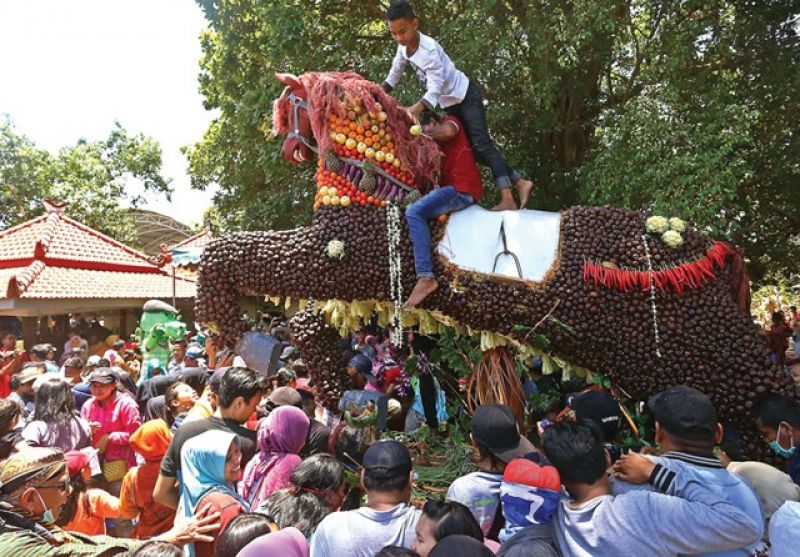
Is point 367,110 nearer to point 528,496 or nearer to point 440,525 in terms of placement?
point 528,496

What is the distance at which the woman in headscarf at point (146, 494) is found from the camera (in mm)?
3363

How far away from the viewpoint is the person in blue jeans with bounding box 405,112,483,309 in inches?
174

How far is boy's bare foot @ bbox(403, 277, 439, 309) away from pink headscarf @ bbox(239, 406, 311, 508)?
1.38 m

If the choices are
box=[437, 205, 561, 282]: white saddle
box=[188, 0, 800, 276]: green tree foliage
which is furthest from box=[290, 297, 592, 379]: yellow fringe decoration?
box=[188, 0, 800, 276]: green tree foliage

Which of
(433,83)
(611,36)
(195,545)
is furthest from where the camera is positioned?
(611,36)

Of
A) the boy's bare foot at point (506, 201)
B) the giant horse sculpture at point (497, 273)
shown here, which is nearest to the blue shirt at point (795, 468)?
the giant horse sculpture at point (497, 273)

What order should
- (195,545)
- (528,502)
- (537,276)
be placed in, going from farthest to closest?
(537,276), (195,545), (528,502)

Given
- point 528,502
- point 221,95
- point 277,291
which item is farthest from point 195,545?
point 221,95

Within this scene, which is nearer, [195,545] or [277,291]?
[195,545]

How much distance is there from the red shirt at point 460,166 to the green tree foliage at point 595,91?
3684 millimetres

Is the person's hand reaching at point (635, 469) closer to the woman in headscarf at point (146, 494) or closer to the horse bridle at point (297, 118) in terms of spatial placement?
the woman in headscarf at point (146, 494)

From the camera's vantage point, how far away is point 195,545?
270 centimetres

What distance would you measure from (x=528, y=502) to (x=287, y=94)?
366 cm

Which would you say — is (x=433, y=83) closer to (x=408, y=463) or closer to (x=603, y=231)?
(x=603, y=231)
